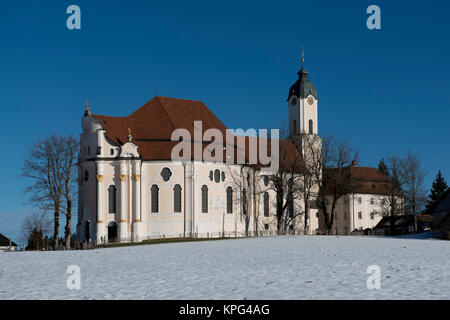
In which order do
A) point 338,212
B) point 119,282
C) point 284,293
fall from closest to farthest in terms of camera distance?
1. point 284,293
2. point 119,282
3. point 338,212

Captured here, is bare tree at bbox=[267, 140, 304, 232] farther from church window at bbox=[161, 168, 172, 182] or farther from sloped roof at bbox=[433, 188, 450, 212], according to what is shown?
sloped roof at bbox=[433, 188, 450, 212]

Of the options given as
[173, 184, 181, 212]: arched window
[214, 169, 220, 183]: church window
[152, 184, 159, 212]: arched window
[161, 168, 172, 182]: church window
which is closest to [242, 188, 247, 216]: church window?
[214, 169, 220, 183]: church window

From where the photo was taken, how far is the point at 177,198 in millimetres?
62969

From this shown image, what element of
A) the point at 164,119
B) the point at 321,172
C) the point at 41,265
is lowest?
the point at 41,265

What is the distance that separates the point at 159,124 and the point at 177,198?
28.5ft

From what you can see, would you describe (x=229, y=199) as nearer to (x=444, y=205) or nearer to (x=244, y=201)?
(x=244, y=201)

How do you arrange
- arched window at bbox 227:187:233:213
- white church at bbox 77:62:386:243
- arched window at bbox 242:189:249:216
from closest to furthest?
white church at bbox 77:62:386:243
arched window at bbox 227:187:233:213
arched window at bbox 242:189:249:216

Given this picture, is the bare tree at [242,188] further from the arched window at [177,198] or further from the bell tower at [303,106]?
the bell tower at [303,106]

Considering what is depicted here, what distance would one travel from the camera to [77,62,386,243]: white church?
6128cm

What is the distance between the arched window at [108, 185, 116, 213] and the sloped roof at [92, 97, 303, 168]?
4600 millimetres
